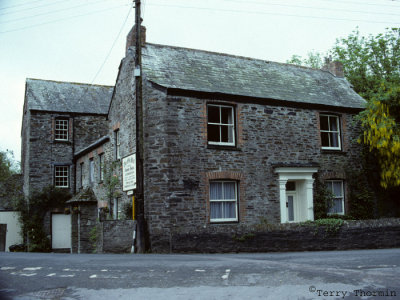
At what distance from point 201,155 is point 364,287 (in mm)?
10671

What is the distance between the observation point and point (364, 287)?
7039 millimetres

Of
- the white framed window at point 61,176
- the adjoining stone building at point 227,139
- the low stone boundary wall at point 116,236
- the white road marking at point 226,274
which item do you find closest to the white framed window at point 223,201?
the adjoining stone building at point 227,139

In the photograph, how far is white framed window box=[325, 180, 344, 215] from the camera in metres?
19.4

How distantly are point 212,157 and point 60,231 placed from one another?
16284 millimetres

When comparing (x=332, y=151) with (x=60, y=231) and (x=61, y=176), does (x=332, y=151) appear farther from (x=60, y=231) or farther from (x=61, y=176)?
(x=60, y=231)

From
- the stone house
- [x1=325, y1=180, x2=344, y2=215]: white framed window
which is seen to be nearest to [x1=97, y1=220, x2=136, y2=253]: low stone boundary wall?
[x1=325, y1=180, x2=344, y2=215]: white framed window

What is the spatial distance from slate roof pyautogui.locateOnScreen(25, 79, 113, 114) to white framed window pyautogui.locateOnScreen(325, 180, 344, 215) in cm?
1765

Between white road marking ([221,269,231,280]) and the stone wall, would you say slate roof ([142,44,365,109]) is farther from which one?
the stone wall

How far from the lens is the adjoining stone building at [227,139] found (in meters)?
16.6

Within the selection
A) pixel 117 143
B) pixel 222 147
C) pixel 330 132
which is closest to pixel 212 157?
pixel 222 147

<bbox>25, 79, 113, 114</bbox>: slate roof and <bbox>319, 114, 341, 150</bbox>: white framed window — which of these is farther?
<bbox>25, 79, 113, 114</bbox>: slate roof

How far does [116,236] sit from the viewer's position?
1533cm

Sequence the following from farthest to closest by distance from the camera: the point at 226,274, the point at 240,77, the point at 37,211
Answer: the point at 37,211
the point at 240,77
the point at 226,274

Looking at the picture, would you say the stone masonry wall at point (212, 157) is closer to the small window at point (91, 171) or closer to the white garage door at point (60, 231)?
the small window at point (91, 171)
